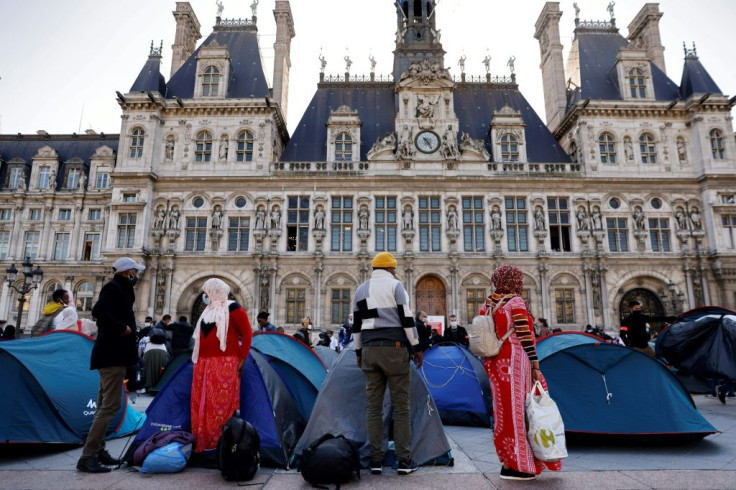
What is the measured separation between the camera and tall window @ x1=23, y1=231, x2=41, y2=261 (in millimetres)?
30438

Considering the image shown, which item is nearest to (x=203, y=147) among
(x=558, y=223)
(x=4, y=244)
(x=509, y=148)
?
(x=4, y=244)

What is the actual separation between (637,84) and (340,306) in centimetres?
2155

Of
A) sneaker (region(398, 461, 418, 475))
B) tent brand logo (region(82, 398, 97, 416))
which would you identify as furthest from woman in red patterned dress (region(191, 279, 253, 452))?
sneaker (region(398, 461, 418, 475))

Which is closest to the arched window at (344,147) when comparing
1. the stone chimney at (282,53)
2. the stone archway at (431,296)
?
the stone chimney at (282,53)

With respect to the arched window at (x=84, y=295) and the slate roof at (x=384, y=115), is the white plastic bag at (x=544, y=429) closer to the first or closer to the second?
the slate roof at (x=384, y=115)

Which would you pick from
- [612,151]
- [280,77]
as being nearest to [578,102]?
[612,151]

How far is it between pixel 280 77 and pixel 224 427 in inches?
1104

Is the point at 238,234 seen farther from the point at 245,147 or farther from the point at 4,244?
the point at 4,244

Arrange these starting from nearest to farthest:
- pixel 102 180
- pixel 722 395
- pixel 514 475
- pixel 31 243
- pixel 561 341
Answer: pixel 514 475 < pixel 561 341 < pixel 722 395 < pixel 31 243 < pixel 102 180

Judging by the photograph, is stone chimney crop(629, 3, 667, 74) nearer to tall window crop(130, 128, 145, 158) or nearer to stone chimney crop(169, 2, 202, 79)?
stone chimney crop(169, 2, 202, 79)

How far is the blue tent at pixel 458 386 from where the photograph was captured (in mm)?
8734

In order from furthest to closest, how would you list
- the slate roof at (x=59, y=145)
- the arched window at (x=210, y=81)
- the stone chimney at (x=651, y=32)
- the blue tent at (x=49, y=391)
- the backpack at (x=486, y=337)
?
the slate roof at (x=59, y=145)
the stone chimney at (x=651, y=32)
the arched window at (x=210, y=81)
the blue tent at (x=49, y=391)
the backpack at (x=486, y=337)

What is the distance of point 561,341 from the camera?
7742 millimetres

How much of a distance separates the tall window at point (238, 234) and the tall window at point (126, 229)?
5.01 metres
